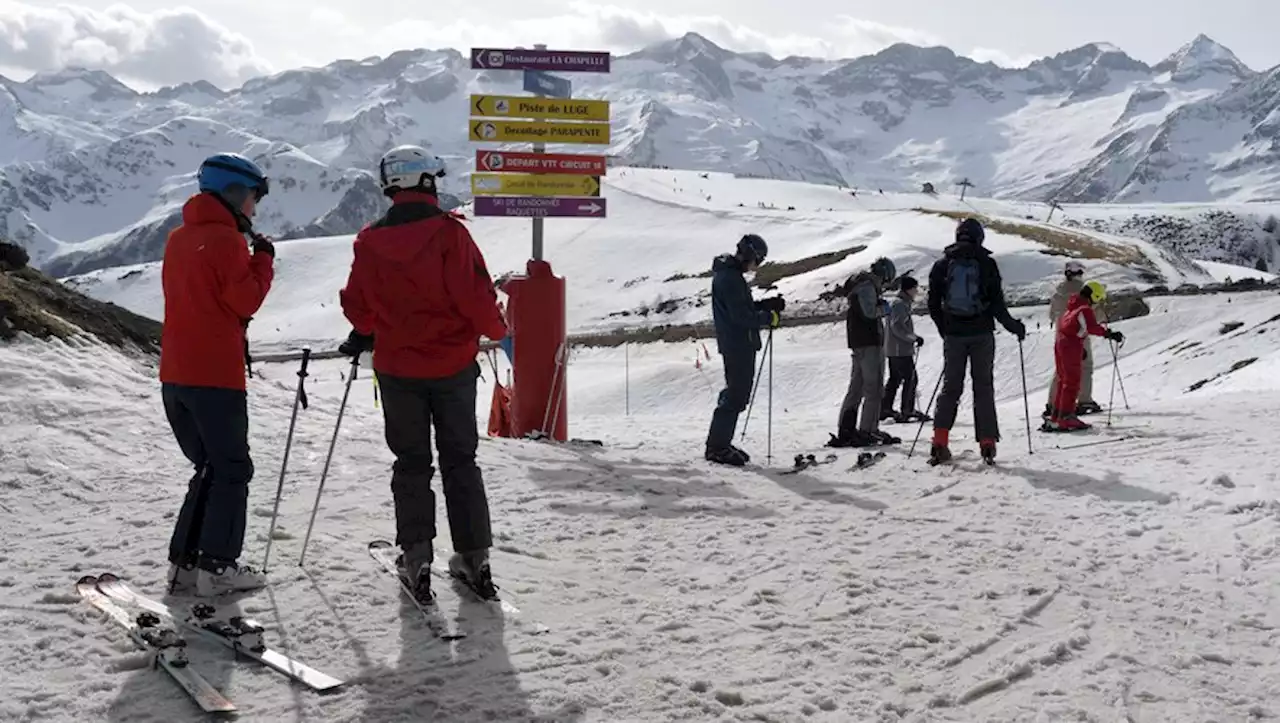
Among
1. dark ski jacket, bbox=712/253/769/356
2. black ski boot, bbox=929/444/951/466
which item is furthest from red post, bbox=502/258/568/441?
black ski boot, bbox=929/444/951/466

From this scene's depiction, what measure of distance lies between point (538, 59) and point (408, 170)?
24.6ft

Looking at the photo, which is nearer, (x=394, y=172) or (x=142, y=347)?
(x=394, y=172)

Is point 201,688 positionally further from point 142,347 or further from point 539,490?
point 142,347

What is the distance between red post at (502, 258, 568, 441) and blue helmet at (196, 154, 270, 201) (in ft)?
21.6

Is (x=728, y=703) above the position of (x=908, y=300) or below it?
below

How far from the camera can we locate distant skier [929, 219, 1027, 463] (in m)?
9.24

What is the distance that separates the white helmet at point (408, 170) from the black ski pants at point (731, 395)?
197 inches

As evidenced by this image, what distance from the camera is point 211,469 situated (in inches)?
213

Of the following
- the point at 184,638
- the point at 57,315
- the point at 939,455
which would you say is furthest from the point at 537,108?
the point at 184,638

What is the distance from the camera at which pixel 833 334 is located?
29719mm

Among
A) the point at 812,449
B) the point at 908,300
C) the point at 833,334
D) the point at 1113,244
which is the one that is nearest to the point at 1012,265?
the point at 833,334

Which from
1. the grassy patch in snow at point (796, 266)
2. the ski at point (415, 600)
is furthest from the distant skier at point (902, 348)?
the grassy patch in snow at point (796, 266)

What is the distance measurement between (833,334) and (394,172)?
82.7ft

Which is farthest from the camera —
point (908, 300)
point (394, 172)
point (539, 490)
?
point (908, 300)
